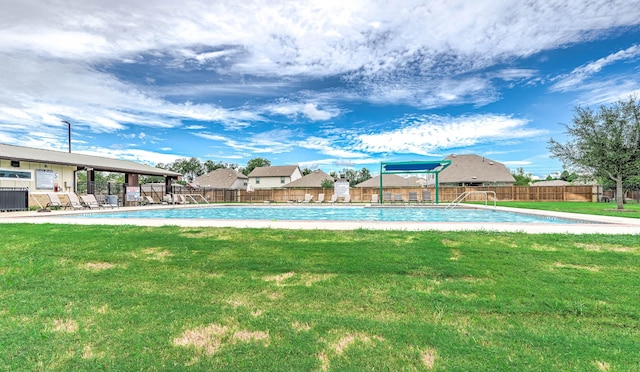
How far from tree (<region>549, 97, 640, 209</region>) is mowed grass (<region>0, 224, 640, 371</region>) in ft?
52.2

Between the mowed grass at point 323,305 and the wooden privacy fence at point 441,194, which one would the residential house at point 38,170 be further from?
the mowed grass at point 323,305

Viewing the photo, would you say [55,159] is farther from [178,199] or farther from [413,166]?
[413,166]

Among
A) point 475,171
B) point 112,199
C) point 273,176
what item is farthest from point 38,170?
point 475,171

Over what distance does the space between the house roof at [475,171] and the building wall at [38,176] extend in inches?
1521

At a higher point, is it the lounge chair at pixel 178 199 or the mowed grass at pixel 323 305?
the lounge chair at pixel 178 199

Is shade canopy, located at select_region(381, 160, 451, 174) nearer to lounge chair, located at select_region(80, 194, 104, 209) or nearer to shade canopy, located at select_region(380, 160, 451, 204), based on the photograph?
shade canopy, located at select_region(380, 160, 451, 204)

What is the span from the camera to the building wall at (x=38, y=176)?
1746 centimetres

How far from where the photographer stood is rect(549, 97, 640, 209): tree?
17328 millimetres

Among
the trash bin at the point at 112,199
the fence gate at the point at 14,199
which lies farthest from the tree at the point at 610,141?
the fence gate at the point at 14,199

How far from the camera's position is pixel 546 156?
20406mm

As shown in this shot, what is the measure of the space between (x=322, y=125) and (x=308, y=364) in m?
36.6

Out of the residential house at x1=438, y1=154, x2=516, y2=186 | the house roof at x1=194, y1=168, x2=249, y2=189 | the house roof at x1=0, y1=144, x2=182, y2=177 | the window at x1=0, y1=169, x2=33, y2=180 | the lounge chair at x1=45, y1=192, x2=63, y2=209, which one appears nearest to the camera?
the window at x1=0, y1=169, x2=33, y2=180

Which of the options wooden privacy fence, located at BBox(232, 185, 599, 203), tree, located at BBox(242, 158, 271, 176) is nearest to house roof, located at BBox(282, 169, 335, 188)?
wooden privacy fence, located at BBox(232, 185, 599, 203)

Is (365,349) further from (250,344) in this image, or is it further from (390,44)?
(390,44)
